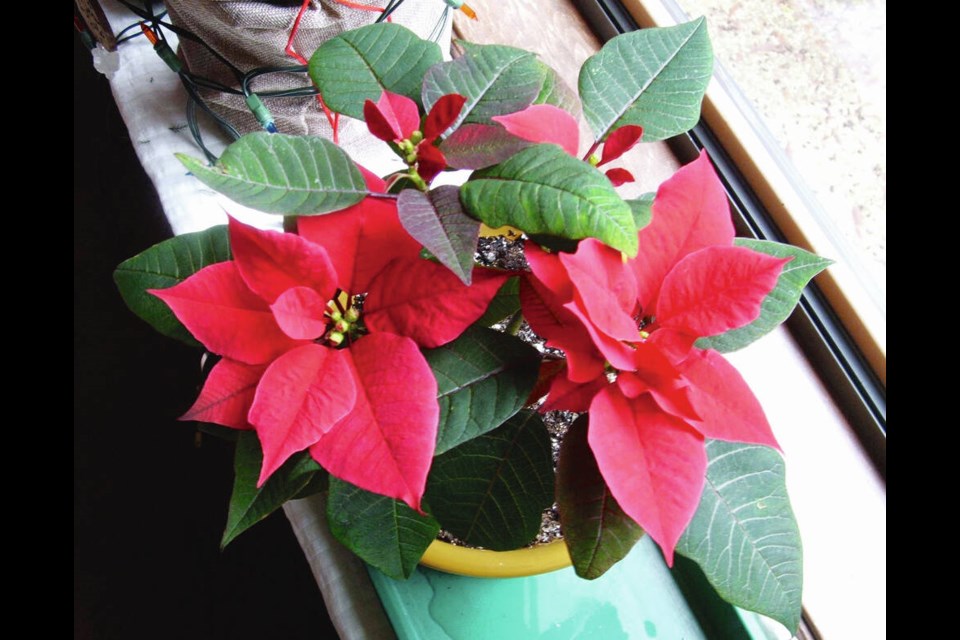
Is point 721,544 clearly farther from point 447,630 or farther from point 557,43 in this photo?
point 557,43

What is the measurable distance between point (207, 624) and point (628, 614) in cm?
59

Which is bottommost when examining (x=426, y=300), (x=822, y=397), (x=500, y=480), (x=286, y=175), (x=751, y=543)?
(x=822, y=397)

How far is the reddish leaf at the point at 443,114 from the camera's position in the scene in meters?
0.45

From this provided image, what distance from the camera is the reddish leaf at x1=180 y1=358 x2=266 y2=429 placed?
1.45 ft

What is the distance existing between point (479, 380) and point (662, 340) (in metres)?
0.11

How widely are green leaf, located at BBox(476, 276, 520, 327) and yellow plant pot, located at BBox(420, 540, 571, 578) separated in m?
0.20

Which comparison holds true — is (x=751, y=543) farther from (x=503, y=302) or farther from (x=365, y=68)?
(x=365, y=68)

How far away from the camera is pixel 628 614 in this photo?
734mm

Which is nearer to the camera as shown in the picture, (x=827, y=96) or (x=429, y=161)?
(x=429, y=161)

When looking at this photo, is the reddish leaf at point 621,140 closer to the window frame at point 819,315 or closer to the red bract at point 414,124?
the red bract at point 414,124

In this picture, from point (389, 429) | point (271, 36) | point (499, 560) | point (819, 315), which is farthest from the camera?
point (819, 315)

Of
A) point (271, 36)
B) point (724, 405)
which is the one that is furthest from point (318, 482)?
point (271, 36)

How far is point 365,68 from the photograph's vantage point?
521mm

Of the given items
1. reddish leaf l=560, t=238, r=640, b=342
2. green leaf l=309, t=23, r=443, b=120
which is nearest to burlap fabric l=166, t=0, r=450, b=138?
green leaf l=309, t=23, r=443, b=120
